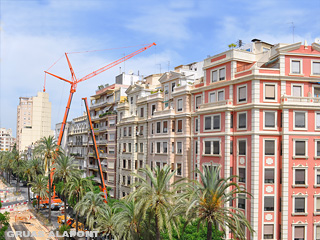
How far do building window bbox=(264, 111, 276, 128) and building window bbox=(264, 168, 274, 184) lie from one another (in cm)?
489

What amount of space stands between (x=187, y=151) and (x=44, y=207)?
1914 inches

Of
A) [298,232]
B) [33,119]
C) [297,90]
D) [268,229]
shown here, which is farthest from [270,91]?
[33,119]

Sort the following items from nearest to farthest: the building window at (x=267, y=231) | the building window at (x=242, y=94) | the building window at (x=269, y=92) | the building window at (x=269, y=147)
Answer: the building window at (x=267, y=231) < the building window at (x=269, y=147) < the building window at (x=269, y=92) < the building window at (x=242, y=94)

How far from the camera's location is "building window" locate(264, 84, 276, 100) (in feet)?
120

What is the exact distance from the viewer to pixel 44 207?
3135 inches

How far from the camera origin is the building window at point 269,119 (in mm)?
36406

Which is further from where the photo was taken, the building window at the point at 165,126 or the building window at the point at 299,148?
the building window at the point at 165,126

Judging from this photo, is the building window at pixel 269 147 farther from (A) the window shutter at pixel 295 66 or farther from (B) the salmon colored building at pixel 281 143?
(A) the window shutter at pixel 295 66

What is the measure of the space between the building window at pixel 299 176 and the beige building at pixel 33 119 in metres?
167

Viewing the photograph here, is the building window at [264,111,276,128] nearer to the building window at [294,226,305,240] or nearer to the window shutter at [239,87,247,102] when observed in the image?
the window shutter at [239,87,247,102]

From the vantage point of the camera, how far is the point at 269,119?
36.5 metres

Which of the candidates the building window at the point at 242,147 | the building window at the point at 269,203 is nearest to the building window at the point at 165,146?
the building window at the point at 242,147

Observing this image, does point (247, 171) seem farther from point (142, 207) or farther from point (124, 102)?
point (124, 102)

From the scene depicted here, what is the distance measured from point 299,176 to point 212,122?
38.5 feet
